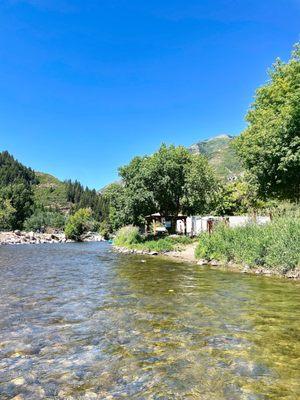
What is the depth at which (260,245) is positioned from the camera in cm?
2020

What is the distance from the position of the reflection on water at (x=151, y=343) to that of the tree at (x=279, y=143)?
11.7m

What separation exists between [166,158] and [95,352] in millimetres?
37810

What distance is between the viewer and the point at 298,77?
26.7 m

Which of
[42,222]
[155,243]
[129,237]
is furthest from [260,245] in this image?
[42,222]

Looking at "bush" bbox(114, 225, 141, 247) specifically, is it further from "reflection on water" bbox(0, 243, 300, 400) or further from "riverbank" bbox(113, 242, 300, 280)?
"reflection on water" bbox(0, 243, 300, 400)

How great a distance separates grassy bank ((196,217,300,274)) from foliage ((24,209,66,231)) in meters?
118

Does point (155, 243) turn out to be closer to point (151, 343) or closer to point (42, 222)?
point (151, 343)

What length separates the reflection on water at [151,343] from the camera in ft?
19.2

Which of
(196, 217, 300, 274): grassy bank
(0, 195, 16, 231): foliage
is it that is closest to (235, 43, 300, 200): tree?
(196, 217, 300, 274): grassy bank

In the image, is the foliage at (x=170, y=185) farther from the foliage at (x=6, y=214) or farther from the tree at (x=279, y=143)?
the foliage at (x=6, y=214)

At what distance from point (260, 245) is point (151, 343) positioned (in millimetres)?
13434

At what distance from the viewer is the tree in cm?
2347

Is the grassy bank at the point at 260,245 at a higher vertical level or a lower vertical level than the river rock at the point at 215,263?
higher

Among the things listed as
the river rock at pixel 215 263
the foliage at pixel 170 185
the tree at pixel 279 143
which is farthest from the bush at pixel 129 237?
the river rock at pixel 215 263
